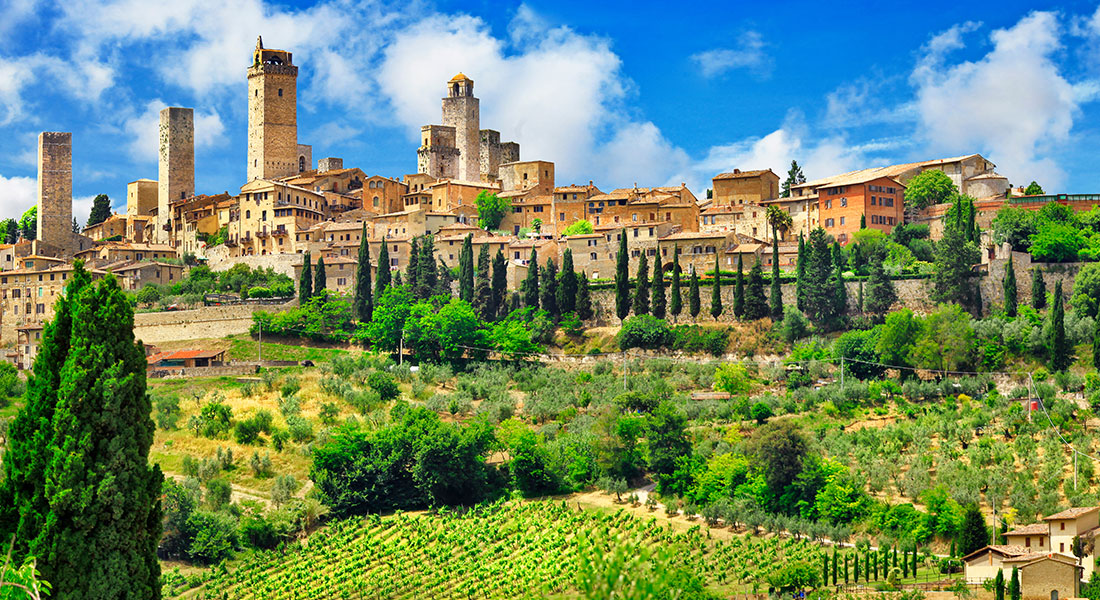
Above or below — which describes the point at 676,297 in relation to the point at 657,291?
below

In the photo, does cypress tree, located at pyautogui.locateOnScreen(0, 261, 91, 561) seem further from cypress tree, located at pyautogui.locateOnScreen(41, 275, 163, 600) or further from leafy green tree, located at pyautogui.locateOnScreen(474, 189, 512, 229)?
leafy green tree, located at pyautogui.locateOnScreen(474, 189, 512, 229)

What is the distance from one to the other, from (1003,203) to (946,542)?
1435 inches

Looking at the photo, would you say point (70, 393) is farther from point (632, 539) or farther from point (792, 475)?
point (792, 475)

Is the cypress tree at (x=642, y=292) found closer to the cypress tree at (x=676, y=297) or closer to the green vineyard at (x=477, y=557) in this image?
the cypress tree at (x=676, y=297)

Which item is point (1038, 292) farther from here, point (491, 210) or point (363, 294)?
point (491, 210)

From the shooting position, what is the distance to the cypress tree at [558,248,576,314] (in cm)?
7144

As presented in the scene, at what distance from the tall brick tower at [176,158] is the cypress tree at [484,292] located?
1339 inches

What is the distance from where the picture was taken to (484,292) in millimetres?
72562

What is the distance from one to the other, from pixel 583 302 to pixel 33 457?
166 feet

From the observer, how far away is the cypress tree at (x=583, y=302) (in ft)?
234

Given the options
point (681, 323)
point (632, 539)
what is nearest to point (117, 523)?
point (632, 539)

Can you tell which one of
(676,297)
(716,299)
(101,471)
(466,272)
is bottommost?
(101,471)

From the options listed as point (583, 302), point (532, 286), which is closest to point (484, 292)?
point (532, 286)

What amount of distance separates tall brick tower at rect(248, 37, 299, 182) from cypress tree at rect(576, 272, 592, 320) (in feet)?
115
